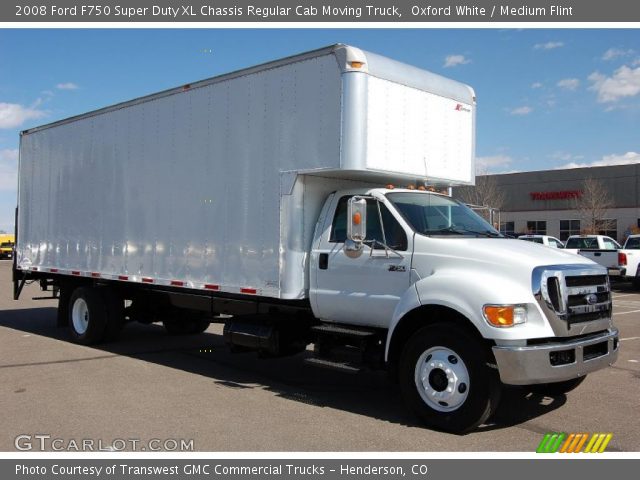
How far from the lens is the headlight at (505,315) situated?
564 centimetres

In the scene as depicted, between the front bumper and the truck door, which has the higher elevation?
the truck door

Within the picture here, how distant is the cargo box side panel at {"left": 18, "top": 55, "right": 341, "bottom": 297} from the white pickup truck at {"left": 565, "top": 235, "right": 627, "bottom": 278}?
15.3 meters

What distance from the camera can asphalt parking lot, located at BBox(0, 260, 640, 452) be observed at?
575 cm

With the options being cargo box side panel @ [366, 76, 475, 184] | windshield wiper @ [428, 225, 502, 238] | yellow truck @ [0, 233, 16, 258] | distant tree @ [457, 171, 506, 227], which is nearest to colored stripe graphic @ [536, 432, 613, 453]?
windshield wiper @ [428, 225, 502, 238]

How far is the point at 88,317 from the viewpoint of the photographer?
10.7 m

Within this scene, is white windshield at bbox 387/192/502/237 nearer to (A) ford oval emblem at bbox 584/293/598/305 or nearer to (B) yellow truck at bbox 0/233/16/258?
(A) ford oval emblem at bbox 584/293/598/305

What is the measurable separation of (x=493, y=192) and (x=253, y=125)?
142 feet

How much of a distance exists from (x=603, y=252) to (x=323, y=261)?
18.1m

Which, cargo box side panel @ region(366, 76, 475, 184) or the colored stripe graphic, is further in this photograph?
cargo box side panel @ region(366, 76, 475, 184)

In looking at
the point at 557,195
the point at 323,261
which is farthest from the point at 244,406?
the point at 557,195

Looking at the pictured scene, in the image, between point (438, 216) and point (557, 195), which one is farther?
point (557, 195)

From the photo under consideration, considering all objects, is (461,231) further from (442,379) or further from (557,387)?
(557,387)

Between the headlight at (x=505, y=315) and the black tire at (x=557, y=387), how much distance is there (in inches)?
70.2

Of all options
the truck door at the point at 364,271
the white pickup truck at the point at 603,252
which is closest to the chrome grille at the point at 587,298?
the truck door at the point at 364,271
